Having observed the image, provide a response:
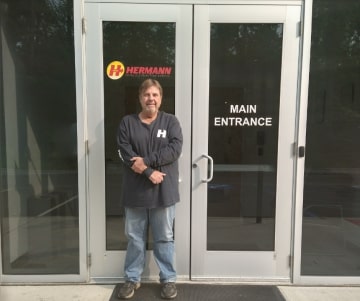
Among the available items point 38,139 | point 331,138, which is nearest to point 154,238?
point 38,139

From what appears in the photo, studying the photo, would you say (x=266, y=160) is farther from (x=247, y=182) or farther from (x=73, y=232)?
(x=73, y=232)

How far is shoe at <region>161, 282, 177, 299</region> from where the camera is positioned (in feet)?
10.4

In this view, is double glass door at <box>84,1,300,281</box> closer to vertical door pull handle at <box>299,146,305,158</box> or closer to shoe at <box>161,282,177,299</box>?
vertical door pull handle at <box>299,146,305,158</box>

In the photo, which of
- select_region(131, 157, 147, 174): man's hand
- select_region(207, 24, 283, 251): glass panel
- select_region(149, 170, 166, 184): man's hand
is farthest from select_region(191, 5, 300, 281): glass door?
select_region(131, 157, 147, 174): man's hand

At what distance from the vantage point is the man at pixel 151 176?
2.98 m

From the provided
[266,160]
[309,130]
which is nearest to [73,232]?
[266,160]

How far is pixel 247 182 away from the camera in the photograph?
3.51 metres

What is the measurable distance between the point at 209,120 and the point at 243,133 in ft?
1.14

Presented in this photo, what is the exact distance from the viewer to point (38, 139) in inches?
139

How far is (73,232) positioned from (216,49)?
2.23m

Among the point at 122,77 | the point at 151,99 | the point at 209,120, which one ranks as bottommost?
the point at 209,120

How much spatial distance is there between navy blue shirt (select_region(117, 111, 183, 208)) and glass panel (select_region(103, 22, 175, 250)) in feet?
1.21

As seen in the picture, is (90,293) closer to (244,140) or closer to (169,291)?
(169,291)

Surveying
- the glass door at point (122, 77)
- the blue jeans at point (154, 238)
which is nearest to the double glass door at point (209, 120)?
the glass door at point (122, 77)
